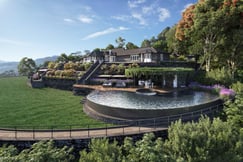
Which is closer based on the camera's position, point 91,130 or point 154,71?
point 91,130

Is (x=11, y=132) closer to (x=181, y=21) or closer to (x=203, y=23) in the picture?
(x=203, y=23)

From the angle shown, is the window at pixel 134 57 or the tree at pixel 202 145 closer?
the tree at pixel 202 145

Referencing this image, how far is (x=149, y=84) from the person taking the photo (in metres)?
26.0

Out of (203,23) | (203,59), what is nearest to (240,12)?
(203,23)

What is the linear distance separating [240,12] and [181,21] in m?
8.83

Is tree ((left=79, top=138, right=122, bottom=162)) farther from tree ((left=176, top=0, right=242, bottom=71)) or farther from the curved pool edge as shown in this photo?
tree ((left=176, top=0, right=242, bottom=71))

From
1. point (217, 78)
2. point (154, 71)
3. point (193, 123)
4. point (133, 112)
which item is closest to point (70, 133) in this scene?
point (133, 112)

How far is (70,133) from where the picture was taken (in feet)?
37.3

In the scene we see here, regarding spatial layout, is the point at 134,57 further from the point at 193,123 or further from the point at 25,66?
the point at 25,66

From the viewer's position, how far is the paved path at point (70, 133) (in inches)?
440

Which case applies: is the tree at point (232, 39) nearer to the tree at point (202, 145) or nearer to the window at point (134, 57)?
the window at point (134, 57)

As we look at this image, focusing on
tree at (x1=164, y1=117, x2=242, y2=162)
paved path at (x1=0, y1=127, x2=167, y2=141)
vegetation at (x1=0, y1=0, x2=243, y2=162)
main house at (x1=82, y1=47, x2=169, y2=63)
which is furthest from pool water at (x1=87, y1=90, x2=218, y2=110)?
main house at (x1=82, y1=47, x2=169, y2=63)

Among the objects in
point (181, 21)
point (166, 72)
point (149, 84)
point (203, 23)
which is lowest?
point (149, 84)

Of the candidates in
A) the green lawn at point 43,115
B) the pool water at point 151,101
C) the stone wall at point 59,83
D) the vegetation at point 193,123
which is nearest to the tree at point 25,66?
the vegetation at point 193,123
